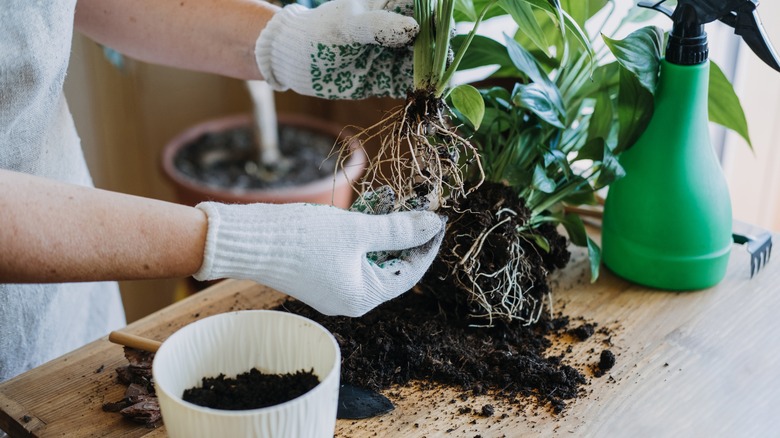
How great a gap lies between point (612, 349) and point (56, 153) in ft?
2.61

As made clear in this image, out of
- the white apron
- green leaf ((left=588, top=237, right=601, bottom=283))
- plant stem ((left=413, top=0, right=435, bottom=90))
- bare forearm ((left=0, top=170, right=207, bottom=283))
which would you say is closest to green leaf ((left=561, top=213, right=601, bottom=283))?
green leaf ((left=588, top=237, right=601, bottom=283))

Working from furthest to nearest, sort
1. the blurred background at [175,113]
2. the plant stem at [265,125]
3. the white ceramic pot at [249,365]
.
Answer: the plant stem at [265,125] < the blurred background at [175,113] < the white ceramic pot at [249,365]

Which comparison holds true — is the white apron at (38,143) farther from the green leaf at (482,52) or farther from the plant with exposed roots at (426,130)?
the green leaf at (482,52)

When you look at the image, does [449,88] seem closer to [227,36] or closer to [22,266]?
[227,36]

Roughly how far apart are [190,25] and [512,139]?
48 cm

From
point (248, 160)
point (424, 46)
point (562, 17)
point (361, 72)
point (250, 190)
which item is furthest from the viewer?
point (248, 160)

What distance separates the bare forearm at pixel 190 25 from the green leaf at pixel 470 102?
0.31m

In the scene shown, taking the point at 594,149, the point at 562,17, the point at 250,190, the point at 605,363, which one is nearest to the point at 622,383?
the point at 605,363

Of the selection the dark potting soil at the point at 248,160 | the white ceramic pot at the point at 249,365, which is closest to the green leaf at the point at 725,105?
the white ceramic pot at the point at 249,365

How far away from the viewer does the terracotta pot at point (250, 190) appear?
178cm

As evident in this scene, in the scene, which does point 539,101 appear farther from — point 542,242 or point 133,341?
point 133,341

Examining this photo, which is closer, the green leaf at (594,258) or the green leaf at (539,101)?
the green leaf at (539,101)

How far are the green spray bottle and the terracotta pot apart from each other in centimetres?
71

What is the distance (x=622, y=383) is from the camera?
0.86 m
